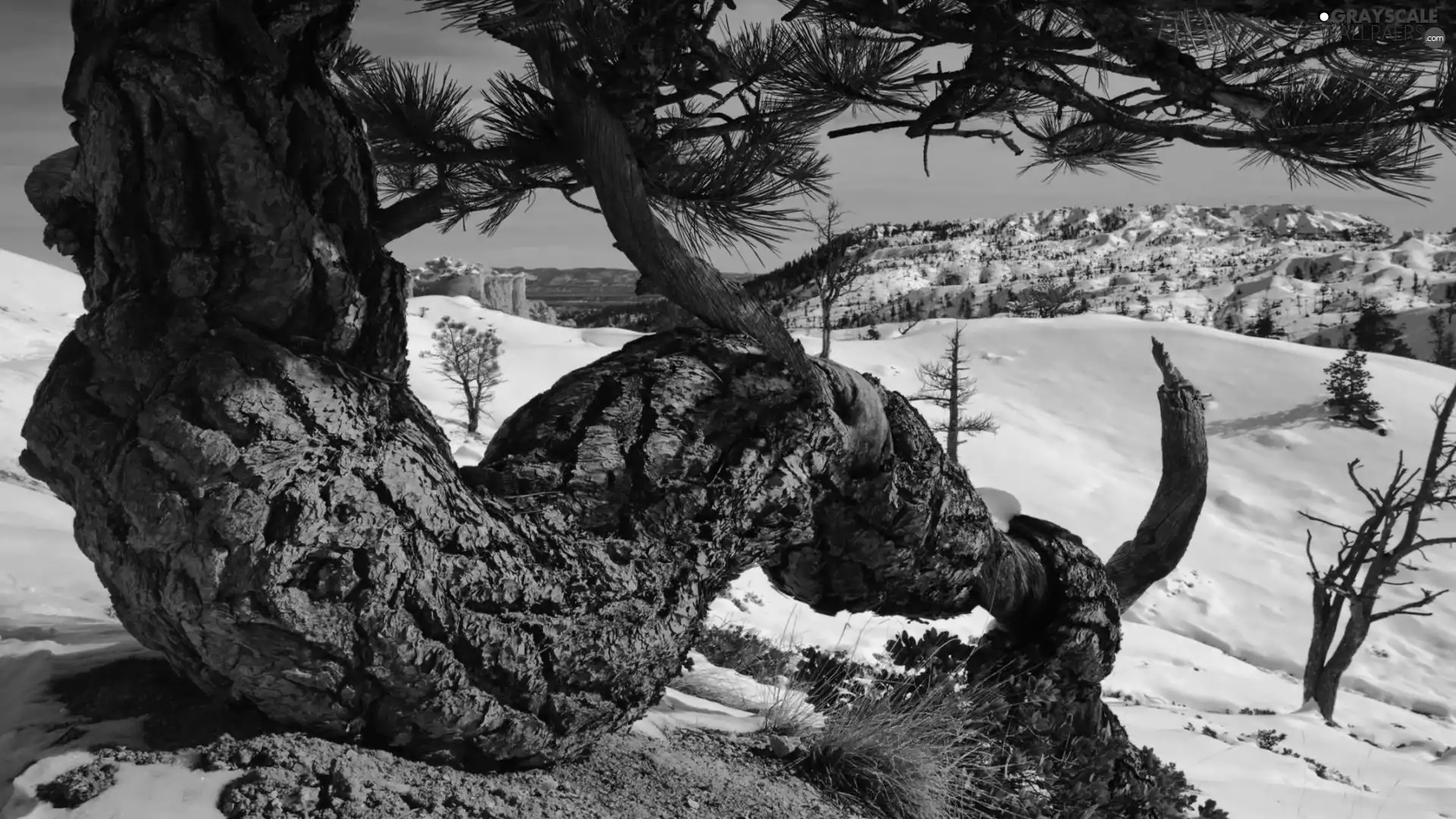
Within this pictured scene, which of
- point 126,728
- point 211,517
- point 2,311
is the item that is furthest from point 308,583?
point 2,311

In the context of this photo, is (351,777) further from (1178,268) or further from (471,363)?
(1178,268)

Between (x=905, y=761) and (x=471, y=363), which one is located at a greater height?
(x=471, y=363)

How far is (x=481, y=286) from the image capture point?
4228cm

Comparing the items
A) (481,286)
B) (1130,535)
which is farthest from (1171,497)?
(481,286)

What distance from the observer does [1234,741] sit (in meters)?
6.68

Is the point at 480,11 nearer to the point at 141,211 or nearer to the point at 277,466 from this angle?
the point at 141,211

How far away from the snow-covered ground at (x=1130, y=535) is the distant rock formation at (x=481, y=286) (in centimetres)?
1509

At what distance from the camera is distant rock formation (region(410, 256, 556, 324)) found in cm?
4159

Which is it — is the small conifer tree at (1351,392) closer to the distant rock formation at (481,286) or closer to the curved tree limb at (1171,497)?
the curved tree limb at (1171,497)

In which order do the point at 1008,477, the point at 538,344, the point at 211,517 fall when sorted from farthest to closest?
1. the point at 538,344
2. the point at 1008,477
3. the point at 211,517

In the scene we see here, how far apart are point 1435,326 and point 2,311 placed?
318ft

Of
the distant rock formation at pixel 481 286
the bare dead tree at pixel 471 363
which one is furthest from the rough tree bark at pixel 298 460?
the distant rock formation at pixel 481 286

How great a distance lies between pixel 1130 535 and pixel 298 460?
19.0 metres

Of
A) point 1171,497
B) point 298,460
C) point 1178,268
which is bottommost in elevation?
point 1171,497
